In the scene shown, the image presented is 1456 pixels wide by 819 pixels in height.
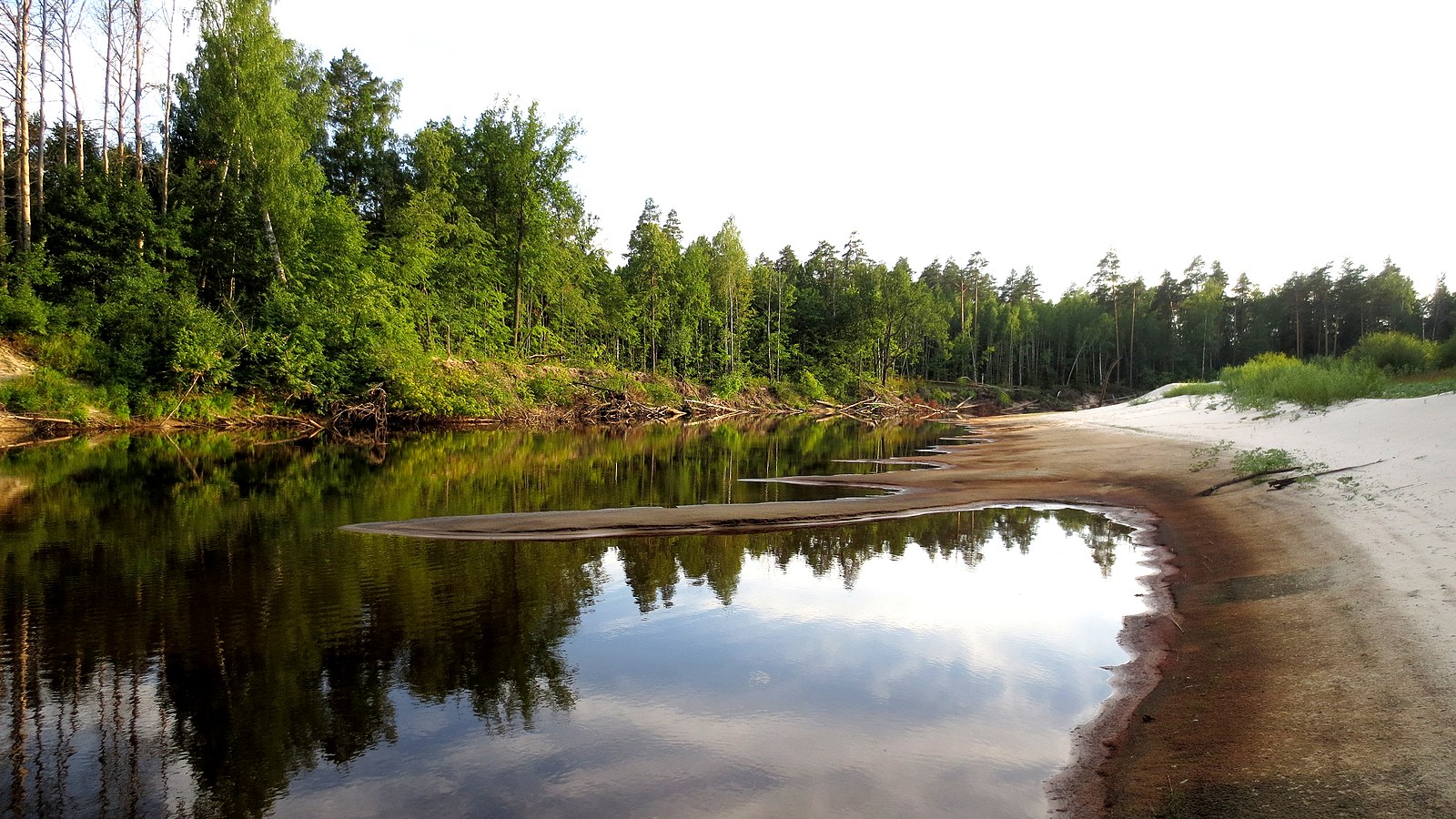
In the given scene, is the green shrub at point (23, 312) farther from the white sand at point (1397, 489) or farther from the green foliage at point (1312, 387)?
the green foliage at point (1312, 387)

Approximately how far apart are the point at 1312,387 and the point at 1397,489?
19.4 meters

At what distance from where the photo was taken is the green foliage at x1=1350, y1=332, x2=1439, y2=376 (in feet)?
105

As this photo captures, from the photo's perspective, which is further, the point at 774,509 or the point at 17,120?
the point at 17,120

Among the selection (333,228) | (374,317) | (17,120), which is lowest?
(374,317)

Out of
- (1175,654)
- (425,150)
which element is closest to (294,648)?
(1175,654)

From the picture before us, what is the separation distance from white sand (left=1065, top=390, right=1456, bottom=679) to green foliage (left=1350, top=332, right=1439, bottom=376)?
1371cm

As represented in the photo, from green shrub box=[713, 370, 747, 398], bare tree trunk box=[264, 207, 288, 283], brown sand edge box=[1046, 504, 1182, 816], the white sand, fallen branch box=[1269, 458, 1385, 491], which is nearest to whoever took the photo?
brown sand edge box=[1046, 504, 1182, 816]

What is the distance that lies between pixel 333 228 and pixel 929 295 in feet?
206

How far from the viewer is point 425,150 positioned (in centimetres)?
4534

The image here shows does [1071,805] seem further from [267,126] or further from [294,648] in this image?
[267,126]

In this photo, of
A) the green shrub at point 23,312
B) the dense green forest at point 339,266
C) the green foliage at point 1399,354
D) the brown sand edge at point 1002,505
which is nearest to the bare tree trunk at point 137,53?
the dense green forest at point 339,266

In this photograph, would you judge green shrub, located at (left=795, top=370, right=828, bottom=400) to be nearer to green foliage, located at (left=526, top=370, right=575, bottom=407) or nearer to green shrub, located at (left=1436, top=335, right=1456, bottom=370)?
green foliage, located at (left=526, top=370, right=575, bottom=407)

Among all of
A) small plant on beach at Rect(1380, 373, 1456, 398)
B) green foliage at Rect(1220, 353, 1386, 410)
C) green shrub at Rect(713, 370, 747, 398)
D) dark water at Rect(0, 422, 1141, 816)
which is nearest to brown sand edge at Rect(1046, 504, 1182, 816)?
dark water at Rect(0, 422, 1141, 816)

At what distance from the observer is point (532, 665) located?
6625mm
